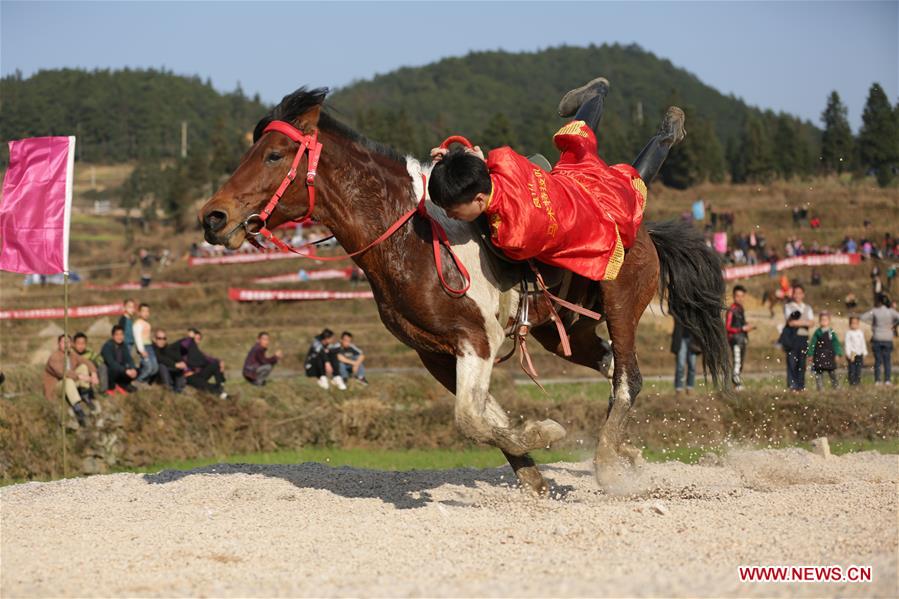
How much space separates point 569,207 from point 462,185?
1.09 metres

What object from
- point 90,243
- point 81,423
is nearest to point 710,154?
point 90,243

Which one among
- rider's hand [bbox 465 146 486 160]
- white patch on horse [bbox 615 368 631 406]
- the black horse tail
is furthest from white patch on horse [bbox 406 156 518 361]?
the black horse tail

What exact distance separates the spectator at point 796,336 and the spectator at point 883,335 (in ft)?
7.27

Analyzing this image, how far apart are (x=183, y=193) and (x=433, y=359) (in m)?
90.7

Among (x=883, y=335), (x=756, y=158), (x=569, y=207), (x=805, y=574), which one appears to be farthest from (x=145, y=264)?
(x=756, y=158)

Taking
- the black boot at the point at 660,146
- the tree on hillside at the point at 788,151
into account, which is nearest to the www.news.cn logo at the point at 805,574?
the black boot at the point at 660,146

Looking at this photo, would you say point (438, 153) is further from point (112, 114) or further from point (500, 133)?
point (112, 114)

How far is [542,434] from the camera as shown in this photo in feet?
25.5

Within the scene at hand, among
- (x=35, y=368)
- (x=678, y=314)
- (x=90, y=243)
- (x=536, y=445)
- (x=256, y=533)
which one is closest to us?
(x=256, y=533)

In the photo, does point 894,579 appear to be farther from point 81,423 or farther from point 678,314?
point 81,423

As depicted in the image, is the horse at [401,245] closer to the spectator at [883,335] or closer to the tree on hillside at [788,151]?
the spectator at [883,335]

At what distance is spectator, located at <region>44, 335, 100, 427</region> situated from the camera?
13.4 metres

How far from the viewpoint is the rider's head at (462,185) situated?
7.32 m

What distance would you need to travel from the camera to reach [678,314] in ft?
32.7
